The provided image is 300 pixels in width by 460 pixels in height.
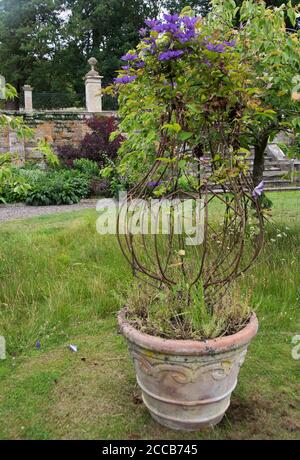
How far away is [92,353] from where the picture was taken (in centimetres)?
289

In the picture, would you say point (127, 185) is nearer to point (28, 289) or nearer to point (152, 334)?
point (28, 289)

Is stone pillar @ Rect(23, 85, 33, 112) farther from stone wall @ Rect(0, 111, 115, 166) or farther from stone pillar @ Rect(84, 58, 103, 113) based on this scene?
stone wall @ Rect(0, 111, 115, 166)

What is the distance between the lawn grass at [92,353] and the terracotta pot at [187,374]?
95mm

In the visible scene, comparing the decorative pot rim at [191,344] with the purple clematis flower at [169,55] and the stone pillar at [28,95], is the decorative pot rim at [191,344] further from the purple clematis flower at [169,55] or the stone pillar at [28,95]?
the stone pillar at [28,95]

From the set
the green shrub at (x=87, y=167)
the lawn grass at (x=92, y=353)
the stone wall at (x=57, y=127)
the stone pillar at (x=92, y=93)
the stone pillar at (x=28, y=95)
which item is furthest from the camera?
the stone pillar at (x=28, y=95)

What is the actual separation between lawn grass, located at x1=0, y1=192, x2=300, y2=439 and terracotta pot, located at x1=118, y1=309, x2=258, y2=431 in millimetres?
95

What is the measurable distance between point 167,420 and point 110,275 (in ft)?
6.62

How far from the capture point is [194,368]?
1868 millimetres

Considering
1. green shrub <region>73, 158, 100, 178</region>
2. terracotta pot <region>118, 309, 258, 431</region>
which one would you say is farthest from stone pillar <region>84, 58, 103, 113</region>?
terracotta pot <region>118, 309, 258, 431</region>

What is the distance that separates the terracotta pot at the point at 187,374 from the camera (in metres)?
1.85

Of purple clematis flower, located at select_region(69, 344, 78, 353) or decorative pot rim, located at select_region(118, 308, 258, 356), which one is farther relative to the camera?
purple clematis flower, located at select_region(69, 344, 78, 353)

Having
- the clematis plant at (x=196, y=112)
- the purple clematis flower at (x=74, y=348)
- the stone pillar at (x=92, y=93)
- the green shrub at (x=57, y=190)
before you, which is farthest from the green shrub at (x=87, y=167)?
the clematis plant at (x=196, y=112)

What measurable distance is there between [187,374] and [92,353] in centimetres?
→ 119

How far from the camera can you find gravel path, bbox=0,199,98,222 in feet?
26.5
